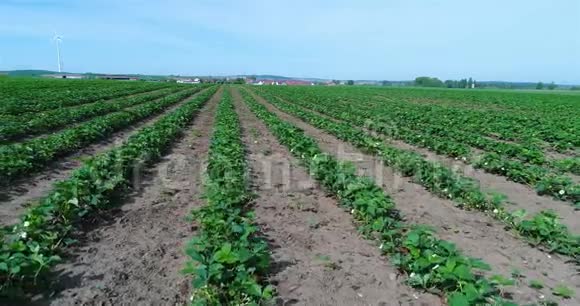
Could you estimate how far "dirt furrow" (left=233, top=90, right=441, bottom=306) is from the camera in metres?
3.80

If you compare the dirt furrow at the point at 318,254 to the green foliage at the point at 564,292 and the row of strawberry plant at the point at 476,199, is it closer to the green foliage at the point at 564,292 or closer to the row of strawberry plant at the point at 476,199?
the green foliage at the point at 564,292

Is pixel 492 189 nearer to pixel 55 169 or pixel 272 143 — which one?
pixel 272 143

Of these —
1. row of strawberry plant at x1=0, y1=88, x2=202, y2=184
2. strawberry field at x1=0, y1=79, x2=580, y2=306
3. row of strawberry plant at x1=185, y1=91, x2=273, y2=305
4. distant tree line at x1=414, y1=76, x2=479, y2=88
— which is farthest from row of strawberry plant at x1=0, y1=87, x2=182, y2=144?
distant tree line at x1=414, y1=76, x2=479, y2=88

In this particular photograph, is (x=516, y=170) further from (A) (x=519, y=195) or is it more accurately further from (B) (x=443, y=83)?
(B) (x=443, y=83)

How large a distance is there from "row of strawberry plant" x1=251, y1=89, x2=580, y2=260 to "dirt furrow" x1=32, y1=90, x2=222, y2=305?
411cm

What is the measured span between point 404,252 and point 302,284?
1291 millimetres

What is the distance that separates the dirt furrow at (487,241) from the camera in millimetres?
4219

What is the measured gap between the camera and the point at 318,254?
15.3ft

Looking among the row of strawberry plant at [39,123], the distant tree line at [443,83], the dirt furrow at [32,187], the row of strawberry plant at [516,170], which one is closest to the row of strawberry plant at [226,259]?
the dirt furrow at [32,187]

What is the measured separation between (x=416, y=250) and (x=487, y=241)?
65.7 inches

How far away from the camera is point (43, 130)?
12.4m

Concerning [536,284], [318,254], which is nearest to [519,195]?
[536,284]

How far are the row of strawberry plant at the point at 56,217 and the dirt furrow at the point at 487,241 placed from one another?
432cm

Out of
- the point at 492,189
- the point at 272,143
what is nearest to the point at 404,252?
the point at 492,189
